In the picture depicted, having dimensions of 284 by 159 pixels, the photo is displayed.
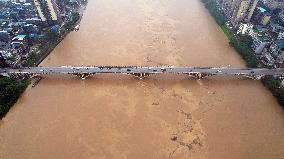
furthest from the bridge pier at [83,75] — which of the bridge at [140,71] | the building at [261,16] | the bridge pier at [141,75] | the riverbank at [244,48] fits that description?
the building at [261,16]

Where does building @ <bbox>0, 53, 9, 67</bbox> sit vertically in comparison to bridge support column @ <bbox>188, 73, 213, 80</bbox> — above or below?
above

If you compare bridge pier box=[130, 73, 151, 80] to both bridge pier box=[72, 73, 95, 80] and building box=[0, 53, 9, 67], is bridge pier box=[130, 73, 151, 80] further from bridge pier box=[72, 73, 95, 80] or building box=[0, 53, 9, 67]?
building box=[0, 53, 9, 67]

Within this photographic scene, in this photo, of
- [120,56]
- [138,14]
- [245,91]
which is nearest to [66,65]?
[120,56]

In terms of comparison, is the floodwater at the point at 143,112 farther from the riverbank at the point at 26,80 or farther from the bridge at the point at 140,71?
the bridge at the point at 140,71

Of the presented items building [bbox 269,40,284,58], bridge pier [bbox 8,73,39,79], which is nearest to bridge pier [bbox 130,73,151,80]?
bridge pier [bbox 8,73,39,79]

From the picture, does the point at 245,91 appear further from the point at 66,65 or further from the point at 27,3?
the point at 27,3

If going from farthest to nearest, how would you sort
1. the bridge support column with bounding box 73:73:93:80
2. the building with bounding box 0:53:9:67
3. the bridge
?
the bridge support column with bounding box 73:73:93:80, the bridge, the building with bounding box 0:53:9:67

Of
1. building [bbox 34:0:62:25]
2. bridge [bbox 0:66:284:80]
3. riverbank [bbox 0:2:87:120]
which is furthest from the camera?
building [bbox 34:0:62:25]
